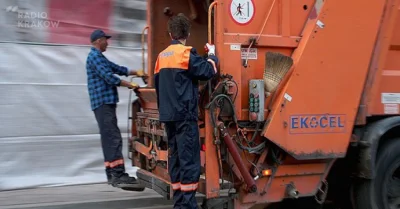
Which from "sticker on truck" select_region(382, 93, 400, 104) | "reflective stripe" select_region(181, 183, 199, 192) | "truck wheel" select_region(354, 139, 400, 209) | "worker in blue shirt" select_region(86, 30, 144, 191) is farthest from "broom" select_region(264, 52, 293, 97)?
"worker in blue shirt" select_region(86, 30, 144, 191)

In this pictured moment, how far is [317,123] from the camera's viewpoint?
484cm

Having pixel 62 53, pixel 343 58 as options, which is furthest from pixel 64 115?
pixel 343 58

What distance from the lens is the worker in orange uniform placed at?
14.8 feet

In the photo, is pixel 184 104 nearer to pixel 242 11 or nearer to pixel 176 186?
pixel 176 186

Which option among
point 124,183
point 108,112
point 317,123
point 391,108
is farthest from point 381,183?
point 108,112

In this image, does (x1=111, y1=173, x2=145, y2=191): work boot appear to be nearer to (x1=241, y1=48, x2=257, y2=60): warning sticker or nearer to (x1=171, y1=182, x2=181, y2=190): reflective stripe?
(x1=171, y1=182, x2=181, y2=190): reflective stripe

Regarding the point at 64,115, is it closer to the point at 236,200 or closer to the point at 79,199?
the point at 79,199

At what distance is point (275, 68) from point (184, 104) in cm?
86

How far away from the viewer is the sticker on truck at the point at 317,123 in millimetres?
4723

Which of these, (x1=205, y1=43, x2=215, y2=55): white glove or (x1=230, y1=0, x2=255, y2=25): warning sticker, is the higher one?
(x1=230, y1=0, x2=255, y2=25): warning sticker

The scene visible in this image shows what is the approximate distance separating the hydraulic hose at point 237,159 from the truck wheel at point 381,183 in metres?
1.28

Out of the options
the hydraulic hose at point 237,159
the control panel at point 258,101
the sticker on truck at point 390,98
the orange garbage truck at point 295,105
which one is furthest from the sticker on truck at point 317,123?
the sticker on truck at point 390,98

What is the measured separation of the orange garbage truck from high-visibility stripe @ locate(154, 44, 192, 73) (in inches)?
10.4

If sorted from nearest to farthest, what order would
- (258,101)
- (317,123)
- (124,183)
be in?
(258,101)
(317,123)
(124,183)
